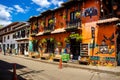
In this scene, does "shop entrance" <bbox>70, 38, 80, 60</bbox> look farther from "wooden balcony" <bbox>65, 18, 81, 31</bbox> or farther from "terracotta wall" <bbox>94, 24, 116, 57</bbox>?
"terracotta wall" <bbox>94, 24, 116, 57</bbox>

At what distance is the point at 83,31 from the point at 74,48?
3.09 metres

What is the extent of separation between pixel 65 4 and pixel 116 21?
8996mm

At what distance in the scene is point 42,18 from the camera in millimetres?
33281

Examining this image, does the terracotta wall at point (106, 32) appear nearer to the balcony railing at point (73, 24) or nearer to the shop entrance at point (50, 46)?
the balcony railing at point (73, 24)

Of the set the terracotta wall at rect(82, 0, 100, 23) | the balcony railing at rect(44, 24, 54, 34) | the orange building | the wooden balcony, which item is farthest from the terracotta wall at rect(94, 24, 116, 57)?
the balcony railing at rect(44, 24, 54, 34)

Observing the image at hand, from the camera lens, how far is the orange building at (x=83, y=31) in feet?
64.1

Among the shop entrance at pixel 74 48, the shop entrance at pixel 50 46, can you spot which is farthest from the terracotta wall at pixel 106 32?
the shop entrance at pixel 50 46

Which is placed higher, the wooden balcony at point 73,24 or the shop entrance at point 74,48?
the wooden balcony at point 73,24

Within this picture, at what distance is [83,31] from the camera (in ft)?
76.0

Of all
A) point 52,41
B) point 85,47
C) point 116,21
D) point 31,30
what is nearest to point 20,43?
point 31,30

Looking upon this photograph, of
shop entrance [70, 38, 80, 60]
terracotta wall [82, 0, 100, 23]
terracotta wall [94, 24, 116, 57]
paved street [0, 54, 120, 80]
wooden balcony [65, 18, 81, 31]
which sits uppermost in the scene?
terracotta wall [82, 0, 100, 23]

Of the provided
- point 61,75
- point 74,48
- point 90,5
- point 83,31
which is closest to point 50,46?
point 74,48

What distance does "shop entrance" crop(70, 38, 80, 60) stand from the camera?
2472cm

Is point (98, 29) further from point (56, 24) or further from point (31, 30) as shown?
point (31, 30)
